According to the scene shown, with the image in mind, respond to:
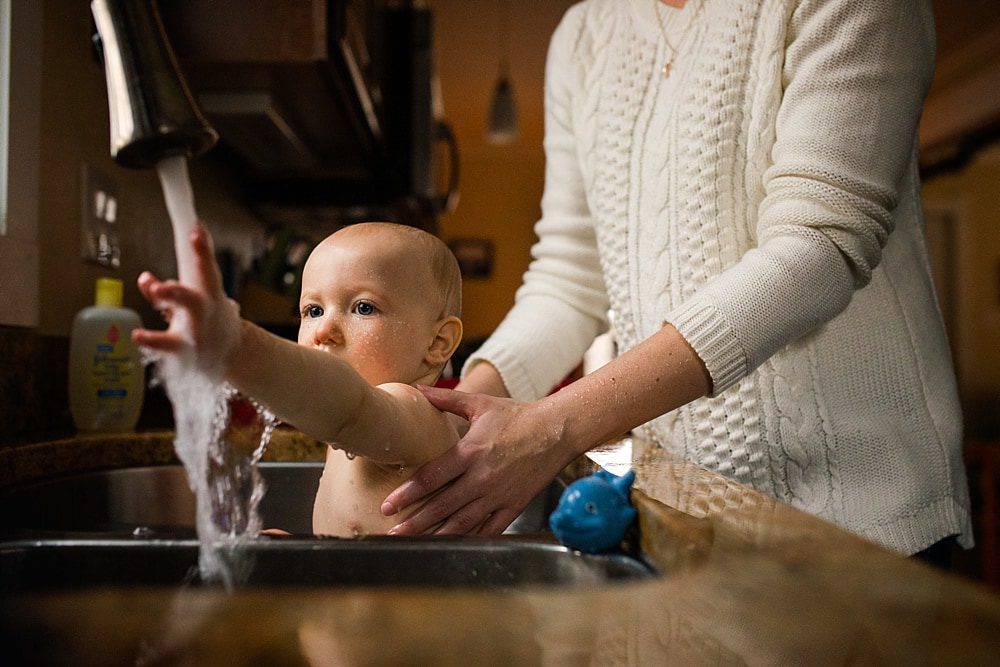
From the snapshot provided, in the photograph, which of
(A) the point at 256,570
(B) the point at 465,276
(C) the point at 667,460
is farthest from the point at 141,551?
(B) the point at 465,276

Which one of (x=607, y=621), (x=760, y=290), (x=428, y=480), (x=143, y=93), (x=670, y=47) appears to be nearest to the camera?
(x=607, y=621)

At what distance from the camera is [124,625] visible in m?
0.38

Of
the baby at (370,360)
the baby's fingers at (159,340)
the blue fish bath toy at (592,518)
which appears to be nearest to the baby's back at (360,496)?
the baby at (370,360)

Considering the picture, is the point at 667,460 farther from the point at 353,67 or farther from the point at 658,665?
the point at 353,67

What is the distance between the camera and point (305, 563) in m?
0.54

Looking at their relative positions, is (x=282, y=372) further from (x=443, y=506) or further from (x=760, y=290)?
(x=760, y=290)

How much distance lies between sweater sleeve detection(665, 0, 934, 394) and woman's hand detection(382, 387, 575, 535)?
0.60ft

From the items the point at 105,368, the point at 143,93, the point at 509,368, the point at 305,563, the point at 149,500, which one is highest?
the point at 143,93

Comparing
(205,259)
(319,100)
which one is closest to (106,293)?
(319,100)

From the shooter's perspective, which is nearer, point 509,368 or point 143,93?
point 143,93

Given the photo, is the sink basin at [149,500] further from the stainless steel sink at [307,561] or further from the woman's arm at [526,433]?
the stainless steel sink at [307,561]

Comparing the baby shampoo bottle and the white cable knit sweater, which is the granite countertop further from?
the baby shampoo bottle

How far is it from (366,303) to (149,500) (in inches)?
22.0

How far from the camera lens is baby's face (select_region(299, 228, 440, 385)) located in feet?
2.50
